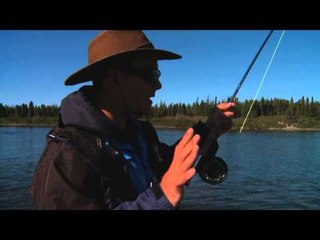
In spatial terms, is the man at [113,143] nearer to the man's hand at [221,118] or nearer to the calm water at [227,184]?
the man's hand at [221,118]

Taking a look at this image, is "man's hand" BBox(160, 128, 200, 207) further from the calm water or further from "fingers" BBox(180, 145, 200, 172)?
the calm water

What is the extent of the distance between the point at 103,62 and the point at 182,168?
0.56 m

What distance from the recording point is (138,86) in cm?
160

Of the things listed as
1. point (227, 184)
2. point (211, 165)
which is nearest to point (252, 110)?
point (211, 165)

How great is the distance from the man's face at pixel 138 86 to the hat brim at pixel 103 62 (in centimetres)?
5

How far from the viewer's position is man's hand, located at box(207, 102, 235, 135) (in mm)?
1832

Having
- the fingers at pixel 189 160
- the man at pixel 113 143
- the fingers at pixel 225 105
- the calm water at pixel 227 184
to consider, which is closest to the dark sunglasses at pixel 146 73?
the man at pixel 113 143

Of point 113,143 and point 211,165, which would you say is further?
point 211,165

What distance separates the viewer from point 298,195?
38.9 ft

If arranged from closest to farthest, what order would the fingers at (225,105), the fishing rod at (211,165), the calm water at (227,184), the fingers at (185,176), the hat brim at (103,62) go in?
the fingers at (185,176) < the hat brim at (103,62) < the fingers at (225,105) < the fishing rod at (211,165) < the calm water at (227,184)

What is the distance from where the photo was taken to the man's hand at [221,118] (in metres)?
1.83

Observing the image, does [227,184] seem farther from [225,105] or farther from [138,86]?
[138,86]

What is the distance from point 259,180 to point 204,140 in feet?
41.9
